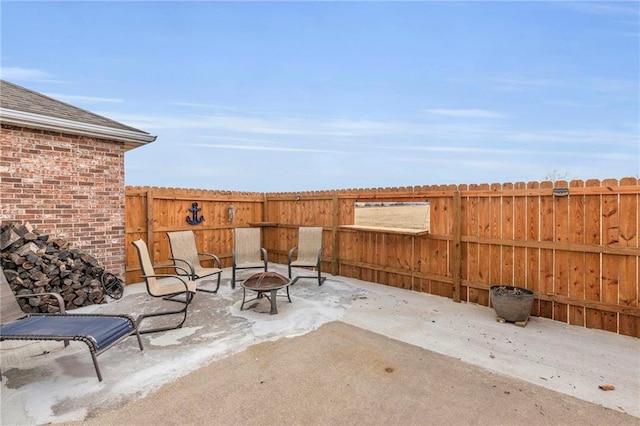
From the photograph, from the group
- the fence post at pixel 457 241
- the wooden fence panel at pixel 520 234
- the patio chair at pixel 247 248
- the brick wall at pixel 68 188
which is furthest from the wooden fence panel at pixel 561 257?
the brick wall at pixel 68 188

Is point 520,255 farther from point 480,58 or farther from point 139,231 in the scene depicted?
point 139,231

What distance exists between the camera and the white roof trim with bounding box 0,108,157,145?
13.7 feet

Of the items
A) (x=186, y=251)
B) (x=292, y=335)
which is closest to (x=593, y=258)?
(x=292, y=335)

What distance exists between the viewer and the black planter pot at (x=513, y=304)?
146 inches

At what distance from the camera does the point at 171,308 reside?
4.34 meters

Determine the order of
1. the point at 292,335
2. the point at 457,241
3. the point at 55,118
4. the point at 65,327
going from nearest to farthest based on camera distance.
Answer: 1. the point at 65,327
2. the point at 292,335
3. the point at 55,118
4. the point at 457,241

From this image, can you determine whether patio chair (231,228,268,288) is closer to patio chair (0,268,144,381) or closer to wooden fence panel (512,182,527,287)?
patio chair (0,268,144,381)

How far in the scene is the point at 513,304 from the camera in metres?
3.74

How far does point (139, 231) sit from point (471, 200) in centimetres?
619

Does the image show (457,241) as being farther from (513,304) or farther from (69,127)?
(69,127)

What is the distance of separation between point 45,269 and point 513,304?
20.7ft

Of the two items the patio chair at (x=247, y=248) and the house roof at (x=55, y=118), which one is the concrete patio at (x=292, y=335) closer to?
the patio chair at (x=247, y=248)

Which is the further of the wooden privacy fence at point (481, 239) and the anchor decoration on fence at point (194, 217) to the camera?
the anchor decoration on fence at point (194, 217)

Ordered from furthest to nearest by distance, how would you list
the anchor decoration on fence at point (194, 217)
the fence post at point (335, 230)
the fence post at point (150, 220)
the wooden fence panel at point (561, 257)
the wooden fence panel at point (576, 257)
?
the anchor decoration on fence at point (194, 217), the fence post at point (335, 230), the fence post at point (150, 220), the wooden fence panel at point (561, 257), the wooden fence panel at point (576, 257)
